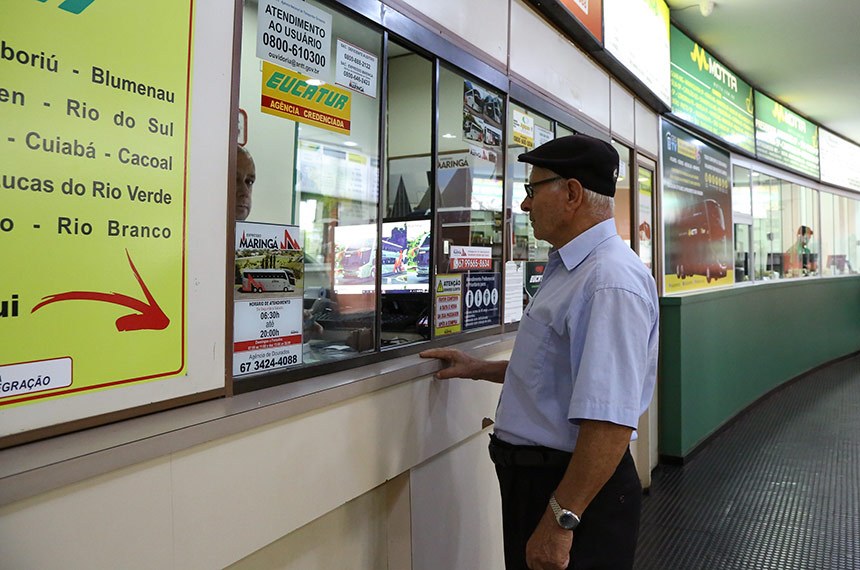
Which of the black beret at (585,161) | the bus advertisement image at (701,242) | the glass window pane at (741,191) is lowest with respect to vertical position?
the black beret at (585,161)

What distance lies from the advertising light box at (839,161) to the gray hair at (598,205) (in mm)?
8640

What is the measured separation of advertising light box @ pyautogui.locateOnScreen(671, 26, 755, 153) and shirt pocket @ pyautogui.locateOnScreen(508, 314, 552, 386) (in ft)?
12.7

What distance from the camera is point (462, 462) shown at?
224 centimetres

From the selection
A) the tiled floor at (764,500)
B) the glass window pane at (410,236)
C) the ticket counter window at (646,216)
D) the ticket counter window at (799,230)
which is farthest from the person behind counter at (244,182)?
the ticket counter window at (799,230)

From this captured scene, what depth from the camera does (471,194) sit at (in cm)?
265

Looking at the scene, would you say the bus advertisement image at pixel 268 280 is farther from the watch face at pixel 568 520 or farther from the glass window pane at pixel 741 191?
the glass window pane at pixel 741 191

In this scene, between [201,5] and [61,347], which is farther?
[201,5]

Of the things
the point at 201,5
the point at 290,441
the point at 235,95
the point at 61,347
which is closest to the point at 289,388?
the point at 290,441

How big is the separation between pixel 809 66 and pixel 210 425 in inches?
276

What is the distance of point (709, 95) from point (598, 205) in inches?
184

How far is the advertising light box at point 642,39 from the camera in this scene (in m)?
3.53

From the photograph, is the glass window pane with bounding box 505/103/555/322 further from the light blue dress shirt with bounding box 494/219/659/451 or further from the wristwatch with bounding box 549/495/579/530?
the wristwatch with bounding box 549/495/579/530

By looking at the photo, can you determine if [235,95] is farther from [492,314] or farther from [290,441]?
[492,314]

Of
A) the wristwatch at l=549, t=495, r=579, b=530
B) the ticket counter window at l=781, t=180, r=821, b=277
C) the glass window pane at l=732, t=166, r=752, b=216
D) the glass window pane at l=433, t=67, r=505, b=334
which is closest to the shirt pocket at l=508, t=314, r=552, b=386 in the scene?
the wristwatch at l=549, t=495, r=579, b=530
